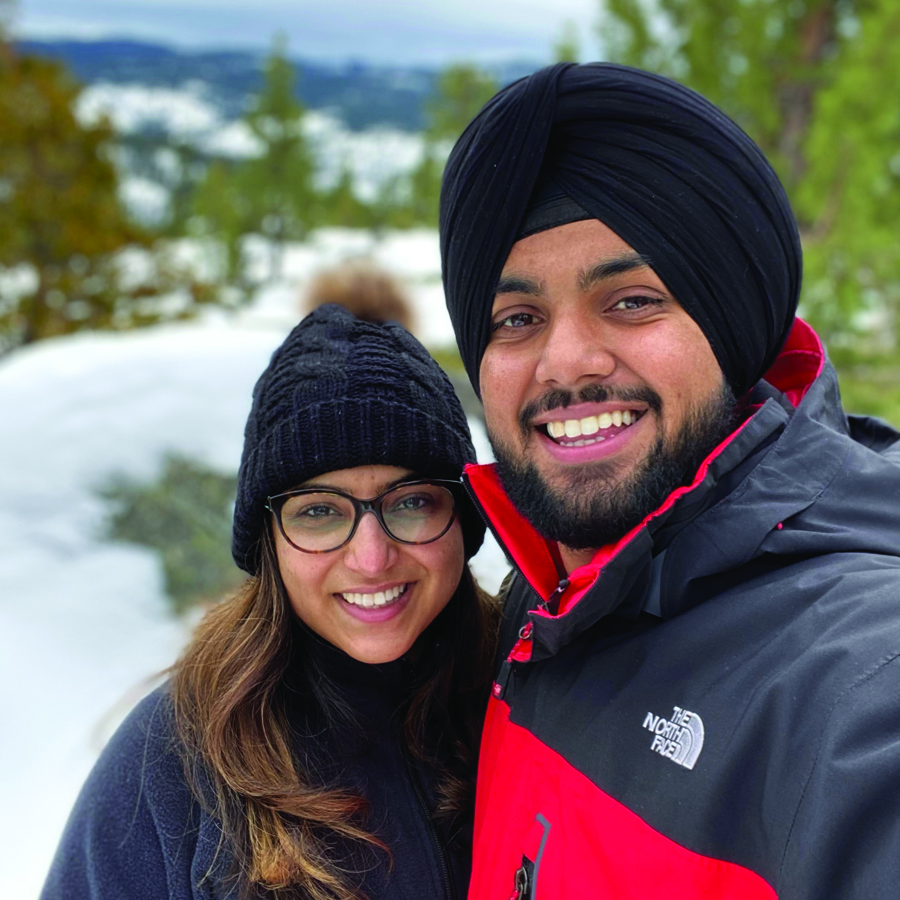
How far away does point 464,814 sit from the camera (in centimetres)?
190

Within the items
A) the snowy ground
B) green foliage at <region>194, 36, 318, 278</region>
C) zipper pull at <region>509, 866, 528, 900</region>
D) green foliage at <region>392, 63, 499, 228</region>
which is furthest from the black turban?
green foliage at <region>194, 36, 318, 278</region>

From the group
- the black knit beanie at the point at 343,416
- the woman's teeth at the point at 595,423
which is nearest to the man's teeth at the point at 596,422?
the woman's teeth at the point at 595,423

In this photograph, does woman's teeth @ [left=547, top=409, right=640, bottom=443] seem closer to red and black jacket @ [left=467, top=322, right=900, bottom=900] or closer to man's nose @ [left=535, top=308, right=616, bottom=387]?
man's nose @ [left=535, top=308, right=616, bottom=387]

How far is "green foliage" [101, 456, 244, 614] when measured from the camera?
5.16 m

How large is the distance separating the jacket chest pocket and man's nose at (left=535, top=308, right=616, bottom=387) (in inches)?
28.6

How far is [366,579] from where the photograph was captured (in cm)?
186

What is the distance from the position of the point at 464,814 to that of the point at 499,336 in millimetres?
1074

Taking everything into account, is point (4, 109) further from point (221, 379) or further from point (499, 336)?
point (499, 336)

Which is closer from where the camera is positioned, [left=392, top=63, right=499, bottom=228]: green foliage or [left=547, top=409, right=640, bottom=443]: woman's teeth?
[left=547, top=409, right=640, bottom=443]: woman's teeth

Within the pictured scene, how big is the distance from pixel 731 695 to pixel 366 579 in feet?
3.00

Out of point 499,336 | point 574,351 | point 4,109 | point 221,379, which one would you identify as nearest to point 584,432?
point 574,351

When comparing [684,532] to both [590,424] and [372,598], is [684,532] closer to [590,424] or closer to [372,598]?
[590,424]

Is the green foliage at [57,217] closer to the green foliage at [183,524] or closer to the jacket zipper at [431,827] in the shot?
the green foliage at [183,524]

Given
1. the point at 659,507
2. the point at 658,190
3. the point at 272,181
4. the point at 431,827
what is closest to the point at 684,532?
the point at 659,507
